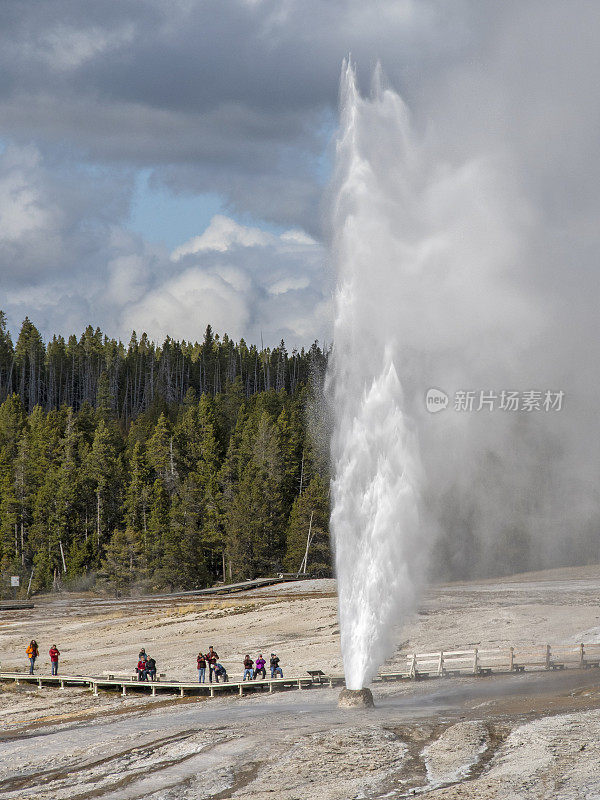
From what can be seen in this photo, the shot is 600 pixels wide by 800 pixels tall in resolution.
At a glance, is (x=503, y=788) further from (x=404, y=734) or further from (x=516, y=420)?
(x=516, y=420)

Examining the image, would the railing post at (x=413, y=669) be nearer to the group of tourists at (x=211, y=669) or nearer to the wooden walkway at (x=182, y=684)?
the wooden walkway at (x=182, y=684)

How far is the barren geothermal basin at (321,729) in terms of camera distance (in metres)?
18.9

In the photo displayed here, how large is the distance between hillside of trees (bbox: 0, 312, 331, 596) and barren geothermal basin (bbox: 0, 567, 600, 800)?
103 ft

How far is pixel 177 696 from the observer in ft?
109

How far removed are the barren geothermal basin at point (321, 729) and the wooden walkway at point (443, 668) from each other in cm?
81

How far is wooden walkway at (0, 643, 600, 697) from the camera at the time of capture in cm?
3228

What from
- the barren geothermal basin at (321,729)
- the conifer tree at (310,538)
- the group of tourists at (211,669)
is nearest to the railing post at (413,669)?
the barren geothermal basin at (321,729)

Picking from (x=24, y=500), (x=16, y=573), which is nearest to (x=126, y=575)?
(x=16, y=573)
